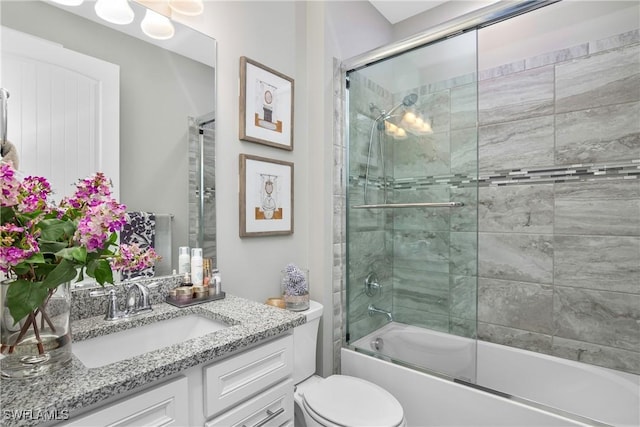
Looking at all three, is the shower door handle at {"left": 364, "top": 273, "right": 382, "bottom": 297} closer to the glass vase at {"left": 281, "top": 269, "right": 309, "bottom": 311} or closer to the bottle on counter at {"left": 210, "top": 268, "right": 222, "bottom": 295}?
the glass vase at {"left": 281, "top": 269, "right": 309, "bottom": 311}

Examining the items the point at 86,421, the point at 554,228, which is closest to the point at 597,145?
the point at 554,228

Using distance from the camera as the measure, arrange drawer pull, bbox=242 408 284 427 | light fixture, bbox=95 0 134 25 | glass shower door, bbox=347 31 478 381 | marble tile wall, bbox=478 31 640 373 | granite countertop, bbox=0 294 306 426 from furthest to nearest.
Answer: marble tile wall, bbox=478 31 640 373, glass shower door, bbox=347 31 478 381, light fixture, bbox=95 0 134 25, drawer pull, bbox=242 408 284 427, granite countertop, bbox=0 294 306 426

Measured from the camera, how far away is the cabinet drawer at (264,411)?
100cm

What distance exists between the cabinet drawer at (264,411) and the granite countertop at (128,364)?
191 mm

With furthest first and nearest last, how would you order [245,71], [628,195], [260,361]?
1. [628,195]
2. [245,71]
3. [260,361]

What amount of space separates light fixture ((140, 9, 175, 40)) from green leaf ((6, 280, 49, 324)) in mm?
1061

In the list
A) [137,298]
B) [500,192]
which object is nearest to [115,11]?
[137,298]

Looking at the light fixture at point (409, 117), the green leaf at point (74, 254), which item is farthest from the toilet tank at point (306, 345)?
the light fixture at point (409, 117)

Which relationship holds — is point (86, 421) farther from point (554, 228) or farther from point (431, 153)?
point (554, 228)

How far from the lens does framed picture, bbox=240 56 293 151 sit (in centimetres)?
168

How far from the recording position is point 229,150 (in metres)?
1.63

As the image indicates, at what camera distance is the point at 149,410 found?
815 mm

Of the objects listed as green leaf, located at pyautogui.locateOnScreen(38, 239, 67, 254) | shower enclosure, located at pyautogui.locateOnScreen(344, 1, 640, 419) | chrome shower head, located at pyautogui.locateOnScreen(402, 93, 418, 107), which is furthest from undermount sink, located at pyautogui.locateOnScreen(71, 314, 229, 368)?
chrome shower head, located at pyautogui.locateOnScreen(402, 93, 418, 107)

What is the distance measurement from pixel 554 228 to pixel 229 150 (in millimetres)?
1959
